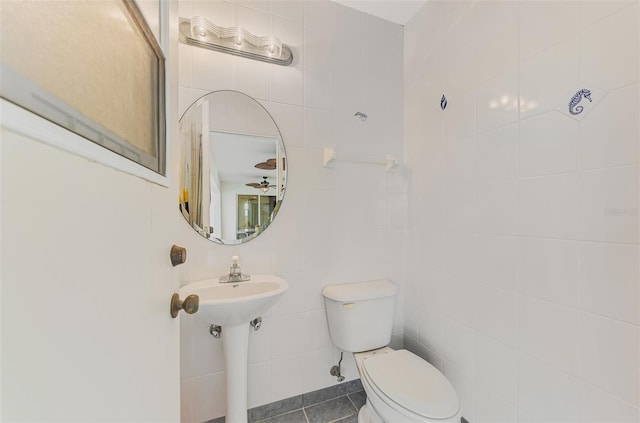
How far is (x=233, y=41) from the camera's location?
126cm

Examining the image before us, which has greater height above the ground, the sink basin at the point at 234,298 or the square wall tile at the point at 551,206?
the square wall tile at the point at 551,206

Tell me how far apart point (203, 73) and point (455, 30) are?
1313 mm

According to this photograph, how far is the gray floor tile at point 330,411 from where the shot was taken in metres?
1.39

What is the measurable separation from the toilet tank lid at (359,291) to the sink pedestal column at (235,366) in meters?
0.48

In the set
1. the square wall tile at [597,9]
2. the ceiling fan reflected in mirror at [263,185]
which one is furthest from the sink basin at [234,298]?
the square wall tile at [597,9]

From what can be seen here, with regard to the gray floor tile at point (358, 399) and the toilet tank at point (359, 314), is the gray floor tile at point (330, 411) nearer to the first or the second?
the gray floor tile at point (358, 399)

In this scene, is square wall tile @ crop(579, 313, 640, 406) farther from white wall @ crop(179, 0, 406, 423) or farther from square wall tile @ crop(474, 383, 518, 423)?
white wall @ crop(179, 0, 406, 423)

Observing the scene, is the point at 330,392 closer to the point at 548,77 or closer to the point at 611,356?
the point at 611,356

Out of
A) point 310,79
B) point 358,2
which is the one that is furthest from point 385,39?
point 310,79

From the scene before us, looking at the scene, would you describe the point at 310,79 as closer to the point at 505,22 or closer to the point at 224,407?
the point at 505,22

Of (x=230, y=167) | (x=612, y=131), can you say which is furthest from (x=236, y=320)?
(x=612, y=131)

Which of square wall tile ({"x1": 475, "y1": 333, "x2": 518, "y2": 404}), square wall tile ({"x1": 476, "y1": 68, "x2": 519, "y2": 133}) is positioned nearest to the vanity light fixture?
square wall tile ({"x1": 476, "y1": 68, "x2": 519, "y2": 133})

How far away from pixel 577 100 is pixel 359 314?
127 centimetres

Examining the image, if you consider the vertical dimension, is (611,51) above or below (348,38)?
below
